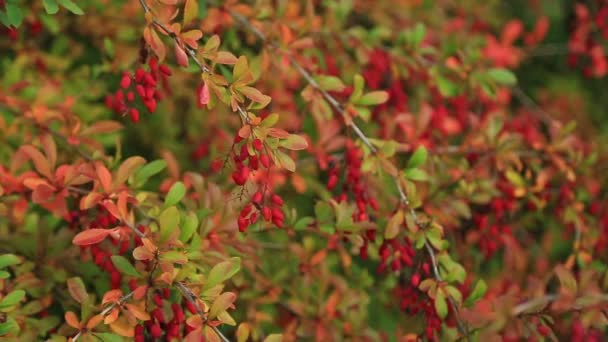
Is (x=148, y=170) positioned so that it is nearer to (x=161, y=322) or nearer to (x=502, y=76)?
(x=161, y=322)

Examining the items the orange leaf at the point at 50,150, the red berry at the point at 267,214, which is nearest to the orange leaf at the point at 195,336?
the red berry at the point at 267,214

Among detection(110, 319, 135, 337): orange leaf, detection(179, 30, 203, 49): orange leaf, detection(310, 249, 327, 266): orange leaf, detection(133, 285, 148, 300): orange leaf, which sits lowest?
detection(310, 249, 327, 266): orange leaf

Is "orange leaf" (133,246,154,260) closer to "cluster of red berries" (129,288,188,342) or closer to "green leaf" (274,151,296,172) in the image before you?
"cluster of red berries" (129,288,188,342)

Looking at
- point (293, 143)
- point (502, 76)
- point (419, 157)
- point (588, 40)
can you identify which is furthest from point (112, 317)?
point (588, 40)

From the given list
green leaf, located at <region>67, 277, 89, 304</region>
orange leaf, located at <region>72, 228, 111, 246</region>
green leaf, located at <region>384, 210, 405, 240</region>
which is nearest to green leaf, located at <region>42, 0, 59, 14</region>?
orange leaf, located at <region>72, 228, 111, 246</region>

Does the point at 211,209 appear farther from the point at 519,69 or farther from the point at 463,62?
the point at 519,69

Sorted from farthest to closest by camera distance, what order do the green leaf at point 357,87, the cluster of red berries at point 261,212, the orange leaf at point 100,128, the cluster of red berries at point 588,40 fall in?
the cluster of red berries at point 588,40, the orange leaf at point 100,128, the green leaf at point 357,87, the cluster of red berries at point 261,212

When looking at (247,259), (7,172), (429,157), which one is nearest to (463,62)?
(429,157)

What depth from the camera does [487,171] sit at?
2.13 meters

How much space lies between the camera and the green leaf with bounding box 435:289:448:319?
63.1 inches

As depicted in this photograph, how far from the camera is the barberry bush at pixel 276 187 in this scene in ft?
4.92

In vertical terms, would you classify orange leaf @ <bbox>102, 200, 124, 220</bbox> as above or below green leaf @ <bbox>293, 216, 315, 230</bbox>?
above

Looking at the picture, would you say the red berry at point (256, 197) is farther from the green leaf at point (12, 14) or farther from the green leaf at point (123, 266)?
the green leaf at point (12, 14)

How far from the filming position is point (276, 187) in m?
2.45
